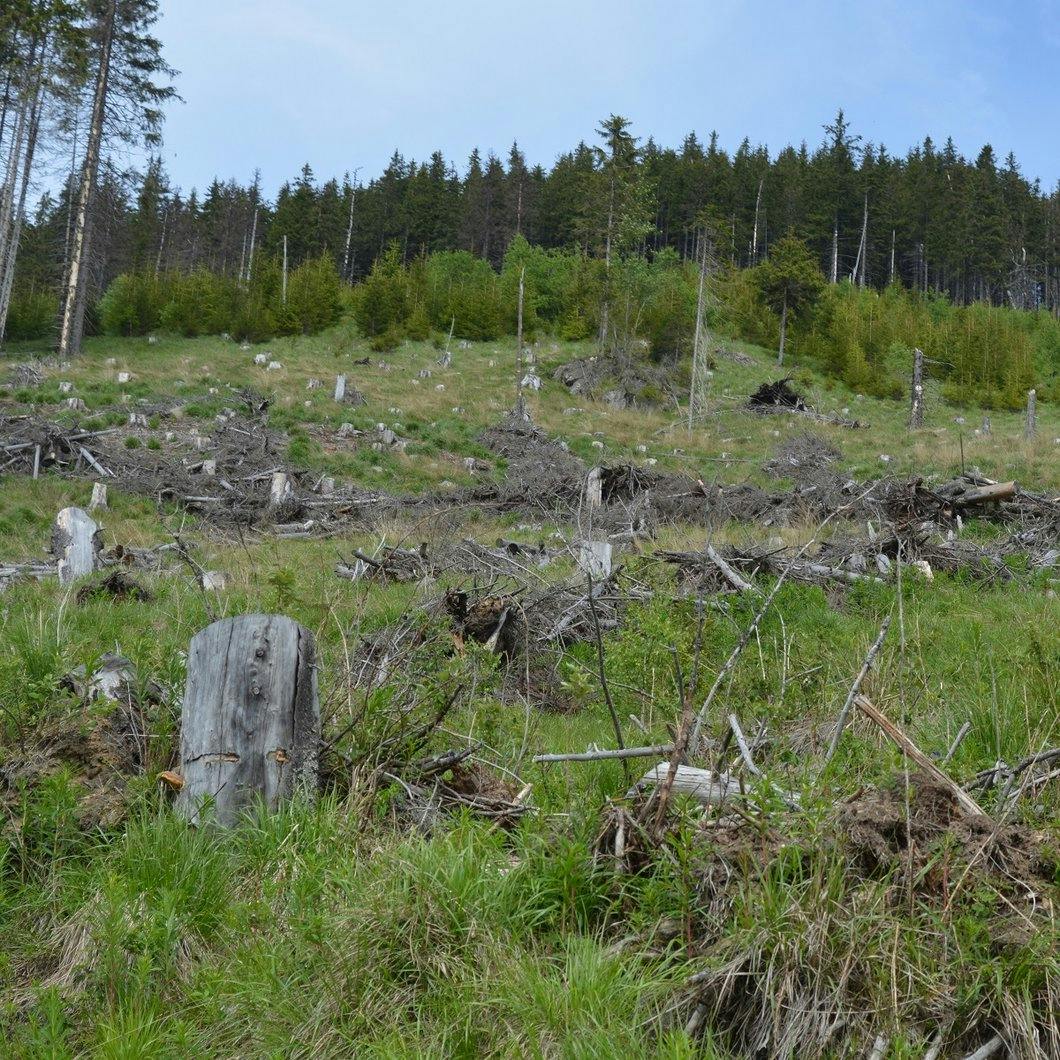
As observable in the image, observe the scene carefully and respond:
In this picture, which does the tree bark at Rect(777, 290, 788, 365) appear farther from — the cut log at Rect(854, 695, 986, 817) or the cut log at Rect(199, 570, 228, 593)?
the cut log at Rect(854, 695, 986, 817)

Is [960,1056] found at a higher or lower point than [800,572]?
lower

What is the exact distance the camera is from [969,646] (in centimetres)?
525

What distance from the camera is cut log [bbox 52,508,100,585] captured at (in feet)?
30.1

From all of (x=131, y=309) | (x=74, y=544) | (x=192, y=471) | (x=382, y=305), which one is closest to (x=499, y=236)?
(x=382, y=305)

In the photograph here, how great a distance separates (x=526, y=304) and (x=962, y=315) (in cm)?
2914

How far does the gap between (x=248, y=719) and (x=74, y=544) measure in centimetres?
695

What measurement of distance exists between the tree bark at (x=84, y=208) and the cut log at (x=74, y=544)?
871 inches

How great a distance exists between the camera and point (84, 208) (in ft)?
93.6

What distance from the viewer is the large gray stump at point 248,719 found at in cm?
340

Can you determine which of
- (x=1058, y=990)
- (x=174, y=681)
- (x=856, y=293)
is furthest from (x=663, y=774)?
(x=856, y=293)

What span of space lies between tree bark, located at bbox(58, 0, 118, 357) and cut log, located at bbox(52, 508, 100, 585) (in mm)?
22120

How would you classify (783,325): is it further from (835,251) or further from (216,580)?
(216,580)

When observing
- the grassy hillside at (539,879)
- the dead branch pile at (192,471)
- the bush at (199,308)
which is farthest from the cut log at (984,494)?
the bush at (199,308)

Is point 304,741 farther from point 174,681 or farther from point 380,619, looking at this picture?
point 380,619
